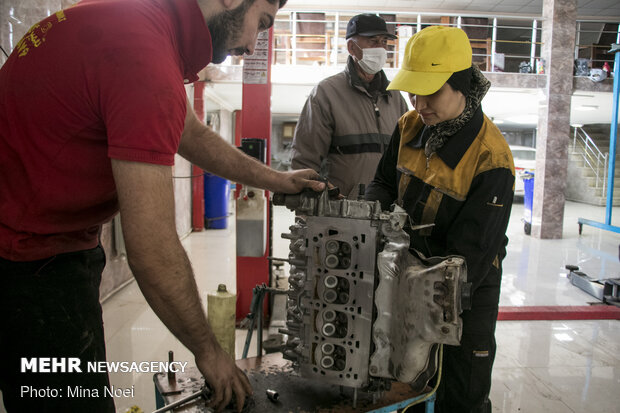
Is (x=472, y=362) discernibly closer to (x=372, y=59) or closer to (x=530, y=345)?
(x=372, y=59)

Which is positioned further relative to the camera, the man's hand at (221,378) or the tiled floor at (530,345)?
the tiled floor at (530,345)

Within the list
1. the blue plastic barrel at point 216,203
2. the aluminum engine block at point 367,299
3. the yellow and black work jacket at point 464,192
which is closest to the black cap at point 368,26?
the yellow and black work jacket at point 464,192

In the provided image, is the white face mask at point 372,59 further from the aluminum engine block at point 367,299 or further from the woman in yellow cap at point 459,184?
the aluminum engine block at point 367,299

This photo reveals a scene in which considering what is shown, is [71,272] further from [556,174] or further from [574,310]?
[556,174]

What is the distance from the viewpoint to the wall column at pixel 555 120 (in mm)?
6648

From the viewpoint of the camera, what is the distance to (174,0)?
1038 mm

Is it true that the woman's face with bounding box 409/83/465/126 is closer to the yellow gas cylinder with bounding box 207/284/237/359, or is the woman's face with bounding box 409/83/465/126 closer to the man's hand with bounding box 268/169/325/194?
the man's hand with bounding box 268/169/325/194

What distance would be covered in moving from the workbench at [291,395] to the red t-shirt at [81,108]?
0.53 metres

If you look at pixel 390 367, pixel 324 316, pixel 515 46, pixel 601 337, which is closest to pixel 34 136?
pixel 324 316

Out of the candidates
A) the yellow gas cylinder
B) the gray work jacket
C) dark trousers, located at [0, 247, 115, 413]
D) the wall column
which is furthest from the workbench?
the wall column

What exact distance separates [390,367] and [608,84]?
861 cm

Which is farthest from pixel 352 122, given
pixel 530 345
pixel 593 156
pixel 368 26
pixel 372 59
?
pixel 593 156

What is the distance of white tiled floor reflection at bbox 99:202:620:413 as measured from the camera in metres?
2.31

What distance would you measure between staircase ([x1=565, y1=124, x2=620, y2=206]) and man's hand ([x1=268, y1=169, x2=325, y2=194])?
13.0 meters
